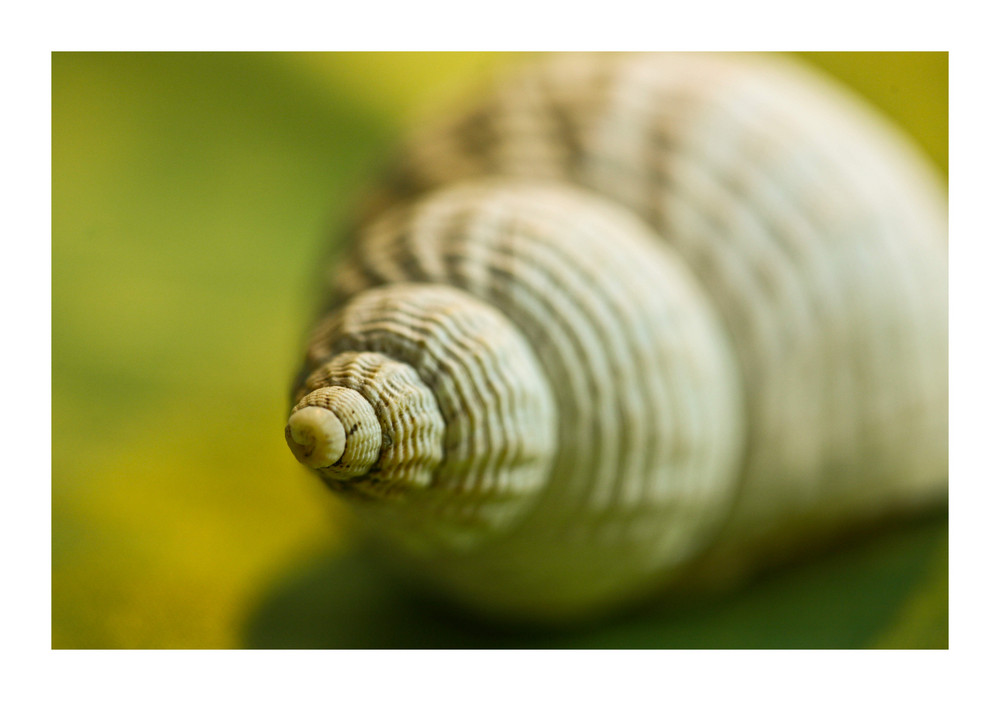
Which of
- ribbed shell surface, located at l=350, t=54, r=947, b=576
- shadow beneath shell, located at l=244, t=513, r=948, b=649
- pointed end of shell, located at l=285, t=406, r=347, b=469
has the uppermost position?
ribbed shell surface, located at l=350, t=54, r=947, b=576

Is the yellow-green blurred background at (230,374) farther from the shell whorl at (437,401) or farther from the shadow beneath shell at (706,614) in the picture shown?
the shell whorl at (437,401)

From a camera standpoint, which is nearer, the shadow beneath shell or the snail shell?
the snail shell

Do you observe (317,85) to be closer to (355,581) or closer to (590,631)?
(355,581)

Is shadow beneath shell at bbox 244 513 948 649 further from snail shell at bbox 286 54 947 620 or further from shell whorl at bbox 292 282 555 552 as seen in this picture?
shell whorl at bbox 292 282 555 552

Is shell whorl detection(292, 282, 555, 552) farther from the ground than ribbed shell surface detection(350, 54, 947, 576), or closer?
closer

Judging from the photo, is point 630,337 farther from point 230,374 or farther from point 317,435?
point 230,374

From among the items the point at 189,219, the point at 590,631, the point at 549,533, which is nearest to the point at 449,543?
the point at 549,533

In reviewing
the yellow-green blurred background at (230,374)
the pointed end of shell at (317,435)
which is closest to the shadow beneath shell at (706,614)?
the yellow-green blurred background at (230,374)

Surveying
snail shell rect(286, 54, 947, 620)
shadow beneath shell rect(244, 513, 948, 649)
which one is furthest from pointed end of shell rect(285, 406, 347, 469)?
shadow beneath shell rect(244, 513, 948, 649)
